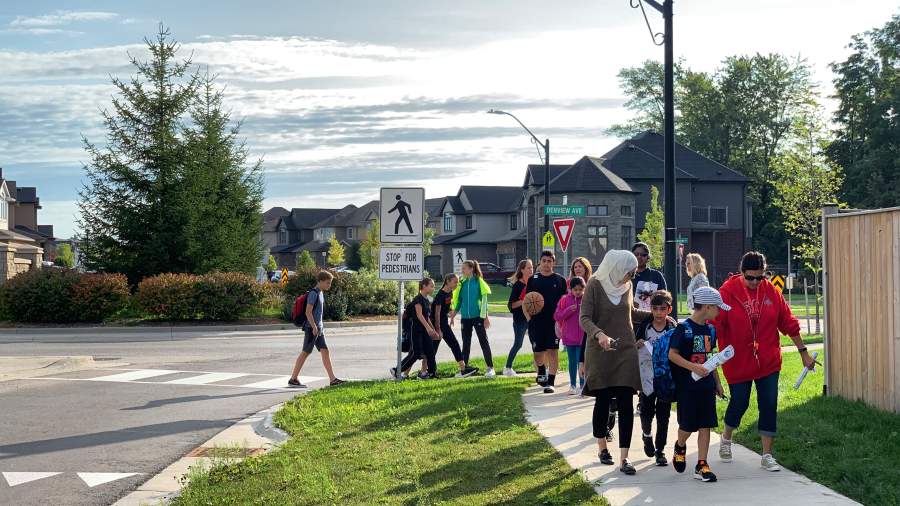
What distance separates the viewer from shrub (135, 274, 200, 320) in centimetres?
2998

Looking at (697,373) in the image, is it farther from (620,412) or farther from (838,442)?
(838,442)

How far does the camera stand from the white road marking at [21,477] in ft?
27.2

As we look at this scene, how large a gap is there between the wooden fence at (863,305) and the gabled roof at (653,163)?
184ft

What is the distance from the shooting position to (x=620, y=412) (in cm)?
805

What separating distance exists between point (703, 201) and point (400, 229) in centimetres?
5786

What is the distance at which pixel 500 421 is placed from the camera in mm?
10422

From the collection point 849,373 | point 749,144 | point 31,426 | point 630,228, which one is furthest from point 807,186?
point 749,144

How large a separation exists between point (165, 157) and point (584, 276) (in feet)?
80.5

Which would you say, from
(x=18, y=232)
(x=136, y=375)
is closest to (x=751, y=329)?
(x=136, y=375)

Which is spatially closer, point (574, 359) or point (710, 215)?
point (574, 359)

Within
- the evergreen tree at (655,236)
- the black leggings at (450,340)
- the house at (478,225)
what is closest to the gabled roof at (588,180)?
the evergreen tree at (655,236)

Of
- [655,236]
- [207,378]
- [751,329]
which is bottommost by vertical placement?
[207,378]

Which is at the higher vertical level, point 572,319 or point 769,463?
point 572,319

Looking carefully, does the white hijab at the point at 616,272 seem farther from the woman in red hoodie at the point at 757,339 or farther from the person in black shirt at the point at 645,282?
the person in black shirt at the point at 645,282
